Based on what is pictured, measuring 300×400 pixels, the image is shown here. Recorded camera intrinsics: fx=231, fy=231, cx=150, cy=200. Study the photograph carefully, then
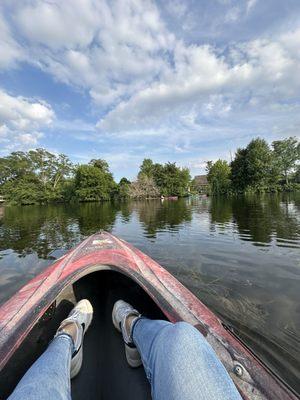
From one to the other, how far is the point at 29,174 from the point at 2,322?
A: 50745 millimetres

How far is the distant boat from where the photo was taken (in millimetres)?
1421

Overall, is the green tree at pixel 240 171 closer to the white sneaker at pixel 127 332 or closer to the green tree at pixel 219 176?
the green tree at pixel 219 176

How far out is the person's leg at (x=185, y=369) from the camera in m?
0.95

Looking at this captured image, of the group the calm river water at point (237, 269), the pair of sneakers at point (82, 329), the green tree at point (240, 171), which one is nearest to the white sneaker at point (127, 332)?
the pair of sneakers at point (82, 329)

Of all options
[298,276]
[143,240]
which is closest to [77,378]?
[298,276]

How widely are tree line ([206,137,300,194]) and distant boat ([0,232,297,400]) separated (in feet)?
135

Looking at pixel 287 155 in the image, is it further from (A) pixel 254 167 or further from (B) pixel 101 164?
(B) pixel 101 164

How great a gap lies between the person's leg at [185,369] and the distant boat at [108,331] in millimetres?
362

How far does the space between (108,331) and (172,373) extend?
1.76 meters

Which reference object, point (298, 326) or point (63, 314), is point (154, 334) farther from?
point (298, 326)

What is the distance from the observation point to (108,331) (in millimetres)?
2580

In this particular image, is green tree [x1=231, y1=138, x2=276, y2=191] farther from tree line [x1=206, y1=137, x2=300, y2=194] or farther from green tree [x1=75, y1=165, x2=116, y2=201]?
green tree [x1=75, y1=165, x2=116, y2=201]

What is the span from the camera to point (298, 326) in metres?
2.75

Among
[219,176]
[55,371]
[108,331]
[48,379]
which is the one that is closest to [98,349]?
[108,331]
